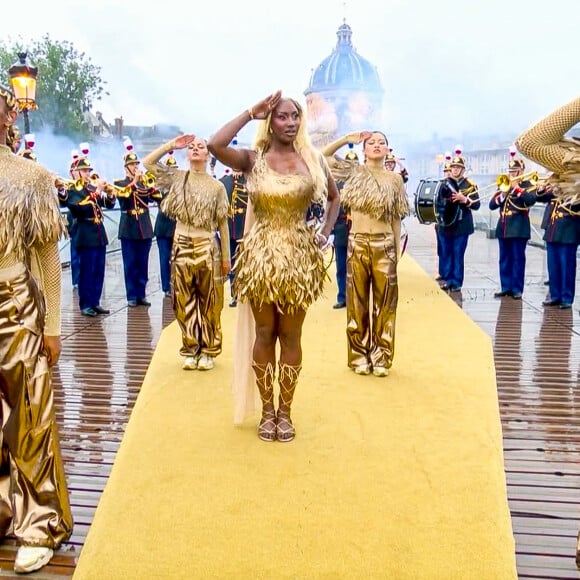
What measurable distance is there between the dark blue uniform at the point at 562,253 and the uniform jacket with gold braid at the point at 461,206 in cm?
128

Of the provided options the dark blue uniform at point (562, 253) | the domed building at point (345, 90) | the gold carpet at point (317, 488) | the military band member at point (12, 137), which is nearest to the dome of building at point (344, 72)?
the domed building at point (345, 90)

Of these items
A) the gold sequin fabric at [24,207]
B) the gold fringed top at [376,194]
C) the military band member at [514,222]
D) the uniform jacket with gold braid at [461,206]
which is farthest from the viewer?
the uniform jacket with gold braid at [461,206]

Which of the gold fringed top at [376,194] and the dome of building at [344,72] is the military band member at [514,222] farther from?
the dome of building at [344,72]

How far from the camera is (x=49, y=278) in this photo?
→ 2.80 m

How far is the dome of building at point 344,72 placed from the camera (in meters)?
67.0

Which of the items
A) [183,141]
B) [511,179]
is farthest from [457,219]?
[183,141]

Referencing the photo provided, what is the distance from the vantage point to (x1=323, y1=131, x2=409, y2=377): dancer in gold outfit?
5.05 m

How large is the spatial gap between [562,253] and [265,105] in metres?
5.95

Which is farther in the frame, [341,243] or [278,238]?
[341,243]

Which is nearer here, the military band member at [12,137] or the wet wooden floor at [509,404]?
the military band member at [12,137]

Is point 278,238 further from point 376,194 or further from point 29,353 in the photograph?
point 376,194

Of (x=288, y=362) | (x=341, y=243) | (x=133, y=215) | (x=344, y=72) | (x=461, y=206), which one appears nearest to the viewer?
(x=288, y=362)

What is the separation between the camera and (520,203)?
8969 mm

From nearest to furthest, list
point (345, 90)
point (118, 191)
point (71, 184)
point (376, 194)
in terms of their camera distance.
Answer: point (376, 194) < point (71, 184) < point (118, 191) < point (345, 90)
